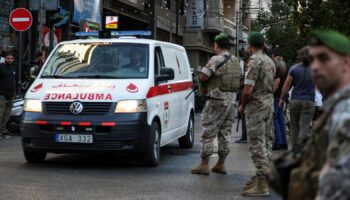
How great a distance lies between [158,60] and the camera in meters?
9.93

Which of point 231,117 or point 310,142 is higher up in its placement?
point 310,142

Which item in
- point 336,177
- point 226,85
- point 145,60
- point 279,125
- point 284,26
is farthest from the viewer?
point 284,26

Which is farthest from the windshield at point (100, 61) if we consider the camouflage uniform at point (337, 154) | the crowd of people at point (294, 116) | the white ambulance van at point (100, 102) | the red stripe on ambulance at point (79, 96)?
the camouflage uniform at point (337, 154)

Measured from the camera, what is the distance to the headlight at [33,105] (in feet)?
29.3

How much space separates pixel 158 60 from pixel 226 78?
183 centimetres

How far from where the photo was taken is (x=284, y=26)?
60312 millimetres

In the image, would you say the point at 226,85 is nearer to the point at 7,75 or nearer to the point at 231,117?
the point at 231,117

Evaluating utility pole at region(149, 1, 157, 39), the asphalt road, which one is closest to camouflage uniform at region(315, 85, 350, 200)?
the asphalt road

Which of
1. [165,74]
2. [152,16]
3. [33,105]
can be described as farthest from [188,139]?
[152,16]

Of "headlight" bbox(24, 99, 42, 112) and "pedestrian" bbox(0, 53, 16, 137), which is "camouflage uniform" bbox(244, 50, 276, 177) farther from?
"pedestrian" bbox(0, 53, 16, 137)

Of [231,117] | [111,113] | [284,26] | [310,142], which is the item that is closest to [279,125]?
[231,117]

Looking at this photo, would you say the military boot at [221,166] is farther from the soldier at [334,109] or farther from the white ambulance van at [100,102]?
the soldier at [334,109]

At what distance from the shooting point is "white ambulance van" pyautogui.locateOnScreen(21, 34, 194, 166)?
8656 millimetres

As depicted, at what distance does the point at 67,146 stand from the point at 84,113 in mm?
510
